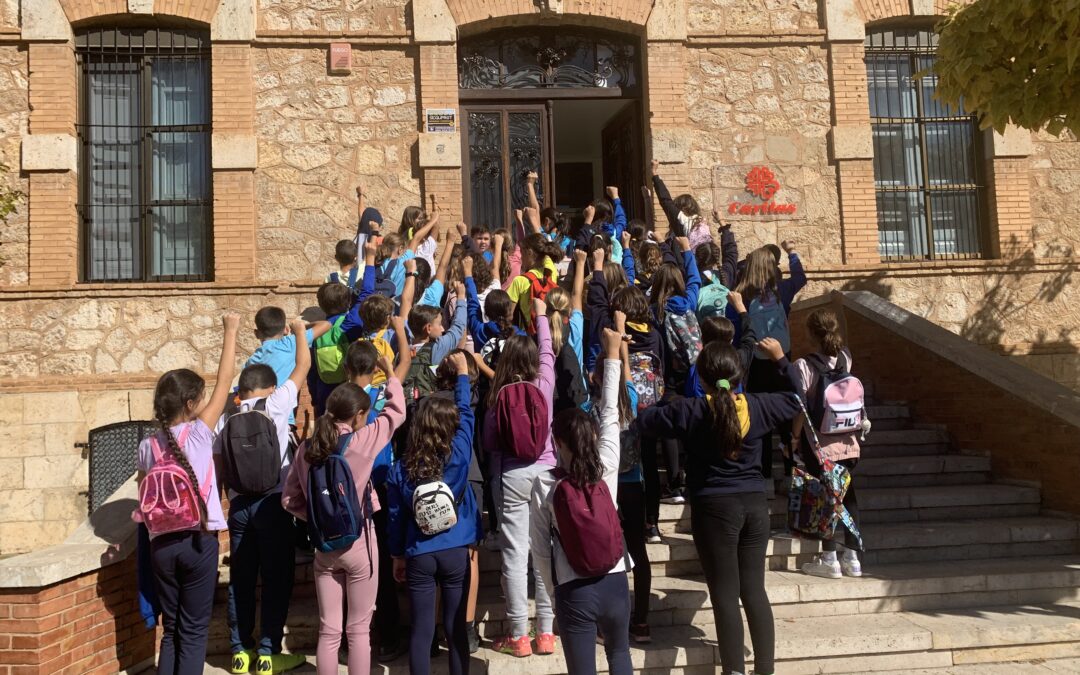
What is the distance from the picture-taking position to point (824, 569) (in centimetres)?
628

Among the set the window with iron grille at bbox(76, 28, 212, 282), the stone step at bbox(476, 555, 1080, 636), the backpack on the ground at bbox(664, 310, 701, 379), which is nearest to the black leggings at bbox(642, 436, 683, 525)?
the stone step at bbox(476, 555, 1080, 636)

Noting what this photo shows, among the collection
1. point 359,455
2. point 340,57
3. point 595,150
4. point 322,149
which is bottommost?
point 359,455

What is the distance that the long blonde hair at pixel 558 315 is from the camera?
5969 millimetres

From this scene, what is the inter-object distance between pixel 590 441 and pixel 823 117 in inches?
354

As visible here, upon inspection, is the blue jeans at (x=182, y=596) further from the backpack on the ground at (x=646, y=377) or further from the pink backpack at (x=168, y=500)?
the backpack on the ground at (x=646, y=377)

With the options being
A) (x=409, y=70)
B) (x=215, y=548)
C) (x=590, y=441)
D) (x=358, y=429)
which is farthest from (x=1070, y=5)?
(x=409, y=70)

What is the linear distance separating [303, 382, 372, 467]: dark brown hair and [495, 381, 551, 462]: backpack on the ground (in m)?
0.76

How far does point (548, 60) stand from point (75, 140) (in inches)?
234

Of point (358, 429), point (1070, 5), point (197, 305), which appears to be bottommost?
point (358, 429)

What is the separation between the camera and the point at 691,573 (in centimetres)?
641

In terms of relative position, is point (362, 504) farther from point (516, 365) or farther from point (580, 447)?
point (580, 447)

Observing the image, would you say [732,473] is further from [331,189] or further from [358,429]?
[331,189]

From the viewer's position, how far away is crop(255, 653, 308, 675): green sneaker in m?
5.27

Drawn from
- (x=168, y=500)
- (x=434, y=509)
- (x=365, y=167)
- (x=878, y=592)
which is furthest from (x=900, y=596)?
(x=365, y=167)
